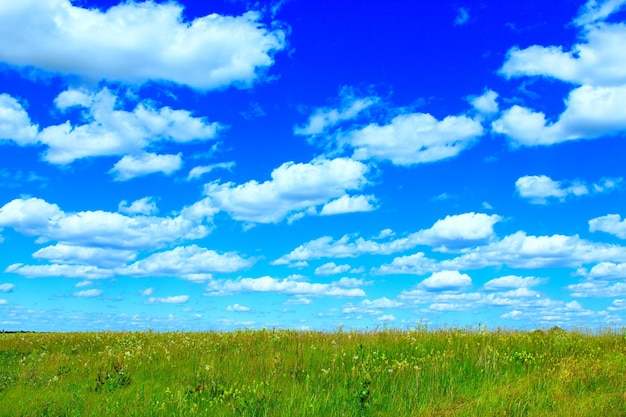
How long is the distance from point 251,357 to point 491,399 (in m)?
6.21

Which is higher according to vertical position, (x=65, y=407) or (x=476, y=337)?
(x=476, y=337)

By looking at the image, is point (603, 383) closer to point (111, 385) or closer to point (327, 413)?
point (327, 413)

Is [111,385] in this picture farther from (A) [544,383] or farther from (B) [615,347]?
(B) [615,347]

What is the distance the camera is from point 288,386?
11023 millimetres

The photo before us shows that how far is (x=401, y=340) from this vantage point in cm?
1508

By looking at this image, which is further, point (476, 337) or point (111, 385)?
point (476, 337)

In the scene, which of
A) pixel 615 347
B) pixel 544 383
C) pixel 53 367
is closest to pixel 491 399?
pixel 544 383

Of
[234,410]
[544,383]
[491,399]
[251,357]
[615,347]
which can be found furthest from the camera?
[615,347]

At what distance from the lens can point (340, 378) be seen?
11.5 m

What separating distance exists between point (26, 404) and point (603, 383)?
11.7 m

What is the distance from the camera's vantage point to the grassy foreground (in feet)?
31.8

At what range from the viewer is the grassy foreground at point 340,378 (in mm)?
9688

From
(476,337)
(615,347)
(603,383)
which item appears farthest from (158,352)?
(615,347)

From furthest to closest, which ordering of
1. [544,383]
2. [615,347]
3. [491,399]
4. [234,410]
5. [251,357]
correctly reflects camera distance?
[615,347] → [251,357] → [544,383] → [491,399] → [234,410]
